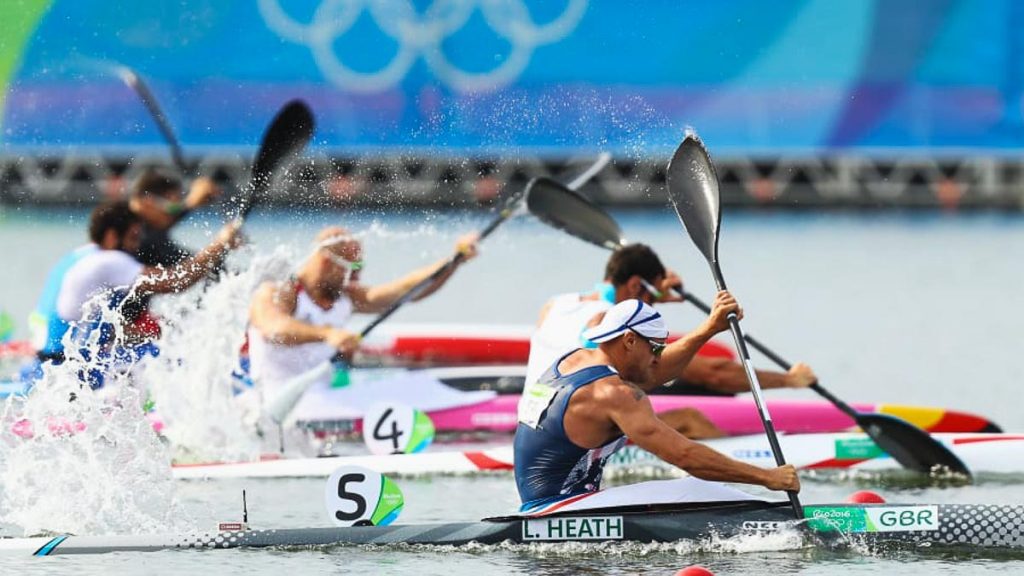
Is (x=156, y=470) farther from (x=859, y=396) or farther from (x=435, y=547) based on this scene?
(x=859, y=396)

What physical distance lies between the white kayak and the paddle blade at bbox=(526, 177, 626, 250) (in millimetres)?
1812

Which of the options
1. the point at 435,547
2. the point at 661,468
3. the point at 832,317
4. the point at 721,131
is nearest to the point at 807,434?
the point at 661,468

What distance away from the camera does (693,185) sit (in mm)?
11359

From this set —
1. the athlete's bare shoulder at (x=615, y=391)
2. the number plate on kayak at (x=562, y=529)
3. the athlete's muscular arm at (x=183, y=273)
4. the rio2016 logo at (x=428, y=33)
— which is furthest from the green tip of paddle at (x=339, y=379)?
Result: the rio2016 logo at (x=428, y=33)

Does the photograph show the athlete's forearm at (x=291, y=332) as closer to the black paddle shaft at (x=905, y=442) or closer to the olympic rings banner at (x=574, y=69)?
the black paddle shaft at (x=905, y=442)

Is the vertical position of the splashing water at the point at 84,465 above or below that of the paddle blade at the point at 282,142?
below

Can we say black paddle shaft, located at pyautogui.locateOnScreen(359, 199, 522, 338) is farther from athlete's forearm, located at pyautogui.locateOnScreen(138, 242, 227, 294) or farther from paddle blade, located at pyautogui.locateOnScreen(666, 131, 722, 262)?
paddle blade, located at pyautogui.locateOnScreen(666, 131, 722, 262)

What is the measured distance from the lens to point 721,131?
3547cm

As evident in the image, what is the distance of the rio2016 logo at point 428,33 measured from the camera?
34312 mm

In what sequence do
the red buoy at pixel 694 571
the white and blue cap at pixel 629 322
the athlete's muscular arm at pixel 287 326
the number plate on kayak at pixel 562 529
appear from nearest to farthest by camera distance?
the red buoy at pixel 694 571, the white and blue cap at pixel 629 322, the number plate on kayak at pixel 562 529, the athlete's muscular arm at pixel 287 326

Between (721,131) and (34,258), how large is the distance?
43.0 ft

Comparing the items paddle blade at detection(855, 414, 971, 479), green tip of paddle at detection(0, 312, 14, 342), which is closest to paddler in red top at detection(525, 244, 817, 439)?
paddle blade at detection(855, 414, 971, 479)

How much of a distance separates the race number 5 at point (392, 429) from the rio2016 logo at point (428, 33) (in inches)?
872

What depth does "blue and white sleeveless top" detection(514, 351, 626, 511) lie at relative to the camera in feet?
30.3
